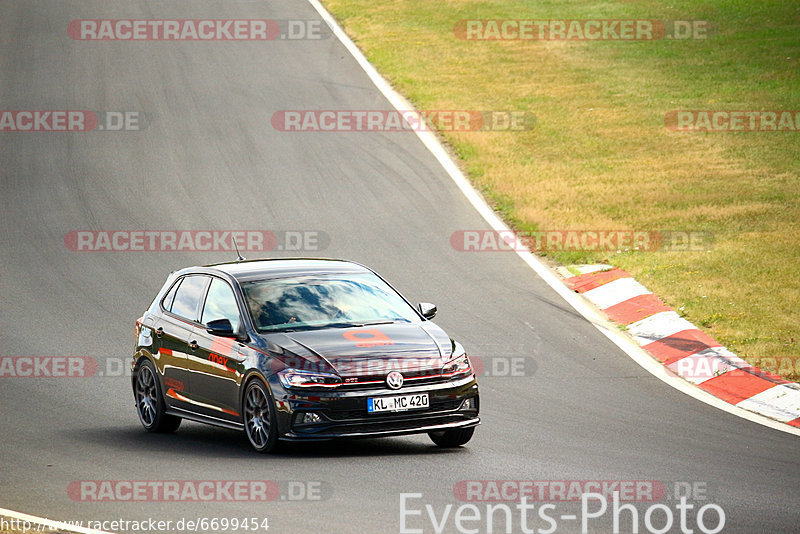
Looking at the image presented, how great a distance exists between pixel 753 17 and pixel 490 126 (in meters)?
12.2

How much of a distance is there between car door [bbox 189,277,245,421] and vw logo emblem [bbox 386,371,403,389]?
4.44 feet

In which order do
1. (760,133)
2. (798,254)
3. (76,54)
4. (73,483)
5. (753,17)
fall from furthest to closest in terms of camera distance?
(753,17)
(76,54)
(760,133)
(798,254)
(73,483)

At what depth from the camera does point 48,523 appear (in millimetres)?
7711

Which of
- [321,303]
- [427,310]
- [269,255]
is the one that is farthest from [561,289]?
[321,303]

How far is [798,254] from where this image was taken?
17.6m

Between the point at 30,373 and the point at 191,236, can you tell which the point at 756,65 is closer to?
the point at 191,236

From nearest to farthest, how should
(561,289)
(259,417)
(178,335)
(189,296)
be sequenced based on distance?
(259,417) → (178,335) → (189,296) → (561,289)

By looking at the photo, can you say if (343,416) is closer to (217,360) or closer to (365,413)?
(365,413)

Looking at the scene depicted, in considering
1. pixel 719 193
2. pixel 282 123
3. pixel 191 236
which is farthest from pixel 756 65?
pixel 191 236

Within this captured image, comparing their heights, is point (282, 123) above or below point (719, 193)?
above

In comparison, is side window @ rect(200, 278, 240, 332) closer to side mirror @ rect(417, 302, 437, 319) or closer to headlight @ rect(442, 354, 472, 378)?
side mirror @ rect(417, 302, 437, 319)

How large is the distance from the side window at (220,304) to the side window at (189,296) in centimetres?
18

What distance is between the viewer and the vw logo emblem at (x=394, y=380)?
32.2ft

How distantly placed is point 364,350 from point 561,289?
763cm
